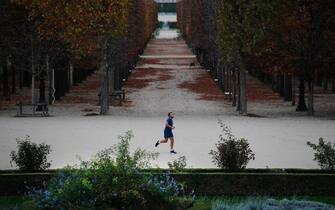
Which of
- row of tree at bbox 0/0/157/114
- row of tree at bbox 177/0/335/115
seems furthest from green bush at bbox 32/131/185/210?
row of tree at bbox 0/0/157/114

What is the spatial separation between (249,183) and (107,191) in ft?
18.4

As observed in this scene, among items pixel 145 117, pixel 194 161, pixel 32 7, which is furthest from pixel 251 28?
pixel 194 161

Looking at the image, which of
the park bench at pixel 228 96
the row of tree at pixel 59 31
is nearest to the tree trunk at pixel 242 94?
the row of tree at pixel 59 31

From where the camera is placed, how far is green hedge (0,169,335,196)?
1948 cm

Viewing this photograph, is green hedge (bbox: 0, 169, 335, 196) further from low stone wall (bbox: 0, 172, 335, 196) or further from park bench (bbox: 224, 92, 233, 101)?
park bench (bbox: 224, 92, 233, 101)

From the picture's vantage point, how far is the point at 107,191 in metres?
14.8

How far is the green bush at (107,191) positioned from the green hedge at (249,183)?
404 centimetres

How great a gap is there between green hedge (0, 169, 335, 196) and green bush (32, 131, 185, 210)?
4.04 m

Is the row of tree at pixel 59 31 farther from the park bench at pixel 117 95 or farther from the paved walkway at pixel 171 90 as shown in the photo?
the paved walkway at pixel 171 90

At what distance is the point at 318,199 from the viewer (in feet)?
62.4

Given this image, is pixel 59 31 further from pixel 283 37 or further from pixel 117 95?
pixel 283 37

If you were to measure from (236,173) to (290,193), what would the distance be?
54.0 inches

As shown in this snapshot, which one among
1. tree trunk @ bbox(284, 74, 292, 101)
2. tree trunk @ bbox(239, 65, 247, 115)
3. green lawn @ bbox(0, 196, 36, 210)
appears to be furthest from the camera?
tree trunk @ bbox(284, 74, 292, 101)

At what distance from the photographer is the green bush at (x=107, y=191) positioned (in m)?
14.4
